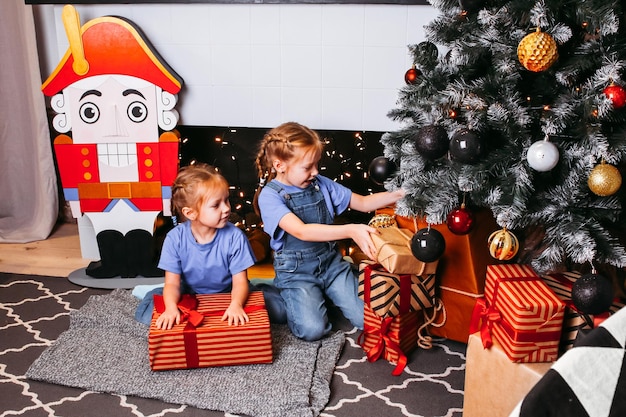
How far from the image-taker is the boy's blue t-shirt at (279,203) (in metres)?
2.01

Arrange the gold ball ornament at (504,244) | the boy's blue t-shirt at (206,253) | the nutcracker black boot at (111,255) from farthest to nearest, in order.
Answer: the nutcracker black boot at (111,255) < the boy's blue t-shirt at (206,253) < the gold ball ornament at (504,244)

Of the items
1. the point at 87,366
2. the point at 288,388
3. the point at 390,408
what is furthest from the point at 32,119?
the point at 390,408

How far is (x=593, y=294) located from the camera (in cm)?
133

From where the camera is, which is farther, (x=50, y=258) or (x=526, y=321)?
(x=50, y=258)

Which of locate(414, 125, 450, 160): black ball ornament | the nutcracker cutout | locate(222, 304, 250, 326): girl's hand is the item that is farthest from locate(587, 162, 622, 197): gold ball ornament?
the nutcracker cutout

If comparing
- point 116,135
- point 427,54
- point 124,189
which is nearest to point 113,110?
point 116,135

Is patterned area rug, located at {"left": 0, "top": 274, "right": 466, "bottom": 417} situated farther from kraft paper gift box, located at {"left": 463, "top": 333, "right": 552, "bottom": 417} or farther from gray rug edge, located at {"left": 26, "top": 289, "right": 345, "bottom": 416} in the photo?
kraft paper gift box, located at {"left": 463, "top": 333, "right": 552, "bottom": 417}

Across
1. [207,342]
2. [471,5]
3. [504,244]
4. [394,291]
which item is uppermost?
[471,5]

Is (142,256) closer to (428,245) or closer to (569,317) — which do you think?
(428,245)

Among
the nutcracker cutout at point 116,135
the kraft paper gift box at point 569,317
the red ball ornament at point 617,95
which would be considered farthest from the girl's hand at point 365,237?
the nutcracker cutout at point 116,135

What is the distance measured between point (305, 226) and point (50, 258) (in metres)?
1.38

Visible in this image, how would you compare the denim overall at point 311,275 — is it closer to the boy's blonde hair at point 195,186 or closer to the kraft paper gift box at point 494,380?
the boy's blonde hair at point 195,186

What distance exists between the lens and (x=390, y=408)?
164 cm

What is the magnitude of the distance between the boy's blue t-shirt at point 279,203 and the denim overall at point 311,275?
0.06 ft
